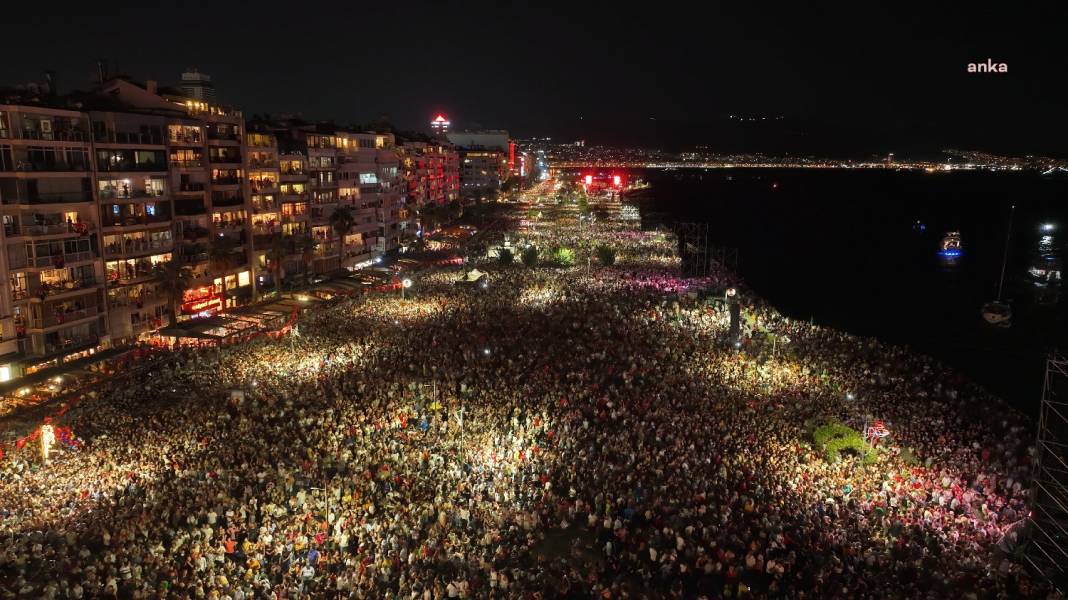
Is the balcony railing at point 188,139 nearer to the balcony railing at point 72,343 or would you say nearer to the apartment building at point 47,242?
the apartment building at point 47,242

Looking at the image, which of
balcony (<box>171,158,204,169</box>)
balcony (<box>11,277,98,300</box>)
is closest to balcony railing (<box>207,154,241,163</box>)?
balcony (<box>171,158,204,169</box>)

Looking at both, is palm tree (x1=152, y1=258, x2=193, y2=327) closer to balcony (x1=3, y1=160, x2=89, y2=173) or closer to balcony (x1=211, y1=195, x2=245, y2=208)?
balcony (x1=3, y1=160, x2=89, y2=173)

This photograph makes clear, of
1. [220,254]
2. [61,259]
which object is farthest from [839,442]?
[220,254]

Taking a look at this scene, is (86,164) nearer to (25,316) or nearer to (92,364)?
(25,316)

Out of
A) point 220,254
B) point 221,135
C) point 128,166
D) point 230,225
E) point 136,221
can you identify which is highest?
A: point 221,135

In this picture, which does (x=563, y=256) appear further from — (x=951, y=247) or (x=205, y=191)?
(x=951, y=247)

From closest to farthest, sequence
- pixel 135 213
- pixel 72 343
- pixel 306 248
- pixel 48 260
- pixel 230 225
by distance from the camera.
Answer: pixel 48 260, pixel 72 343, pixel 135 213, pixel 230 225, pixel 306 248

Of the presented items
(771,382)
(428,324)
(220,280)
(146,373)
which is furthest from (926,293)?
(146,373)
